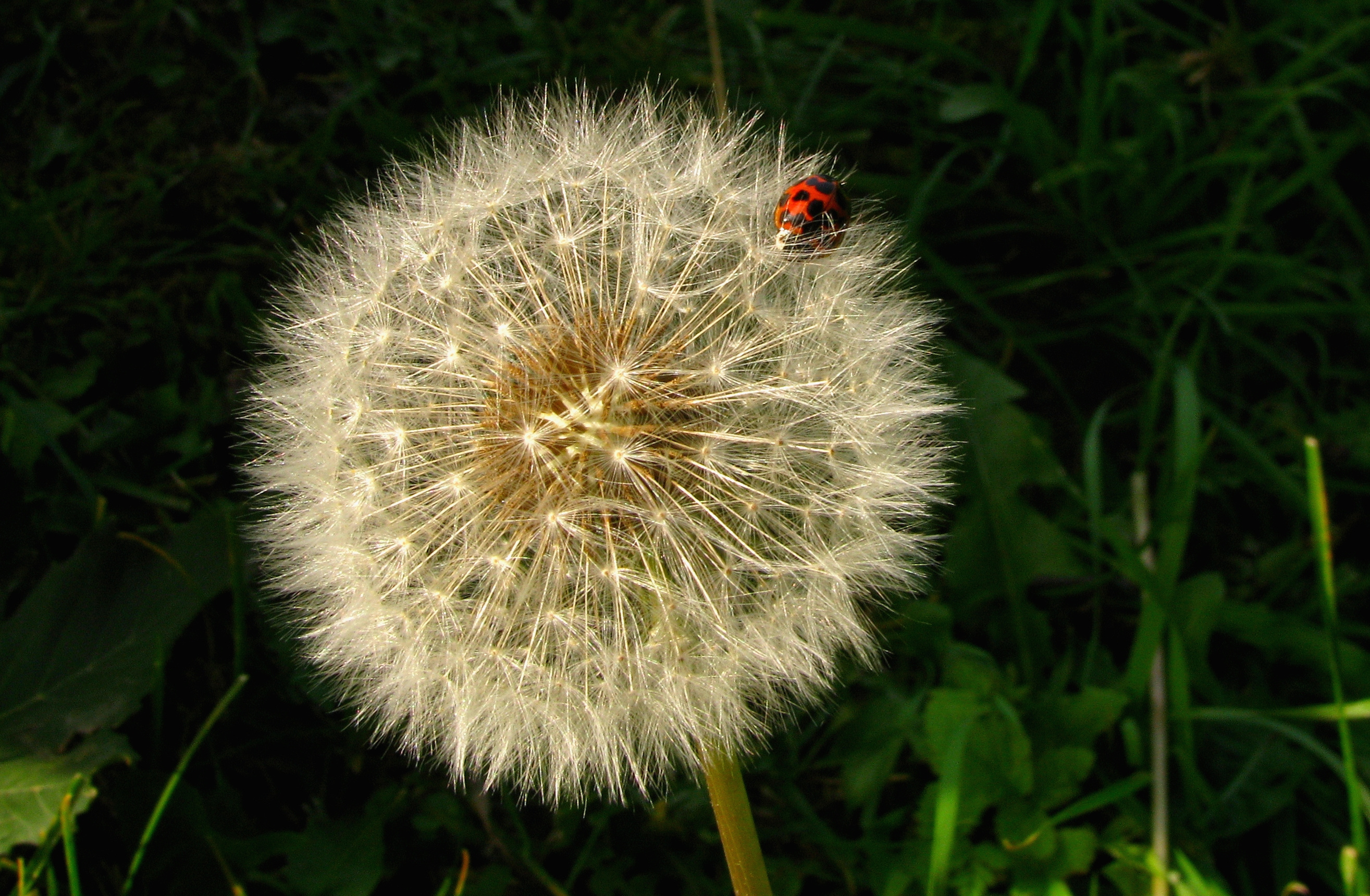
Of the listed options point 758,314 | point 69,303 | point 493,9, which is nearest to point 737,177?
point 758,314

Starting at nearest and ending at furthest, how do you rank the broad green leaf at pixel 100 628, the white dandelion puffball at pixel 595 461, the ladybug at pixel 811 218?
the white dandelion puffball at pixel 595 461 < the ladybug at pixel 811 218 < the broad green leaf at pixel 100 628

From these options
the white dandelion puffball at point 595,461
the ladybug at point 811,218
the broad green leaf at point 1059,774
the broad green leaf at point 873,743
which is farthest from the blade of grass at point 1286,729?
the ladybug at point 811,218

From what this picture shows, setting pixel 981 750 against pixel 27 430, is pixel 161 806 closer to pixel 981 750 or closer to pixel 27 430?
pixel 27 430

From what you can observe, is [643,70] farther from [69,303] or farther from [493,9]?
[69,303]

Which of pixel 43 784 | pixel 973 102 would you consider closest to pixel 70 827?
pixel 43 784

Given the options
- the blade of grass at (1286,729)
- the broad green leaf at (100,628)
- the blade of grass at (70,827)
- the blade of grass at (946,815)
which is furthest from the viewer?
the blade of grass at (1286,729)

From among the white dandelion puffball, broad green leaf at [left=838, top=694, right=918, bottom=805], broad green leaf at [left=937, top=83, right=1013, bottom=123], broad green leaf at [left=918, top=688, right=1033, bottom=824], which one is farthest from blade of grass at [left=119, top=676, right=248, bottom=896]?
broad green leaf at [left=937, top=83, right=1013, bottom=123]

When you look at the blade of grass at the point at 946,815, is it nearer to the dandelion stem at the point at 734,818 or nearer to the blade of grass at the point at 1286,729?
the dandelion stem at the point at 734,818

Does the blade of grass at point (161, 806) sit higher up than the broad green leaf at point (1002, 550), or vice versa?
the broad green leaf at point (1002, 550)
